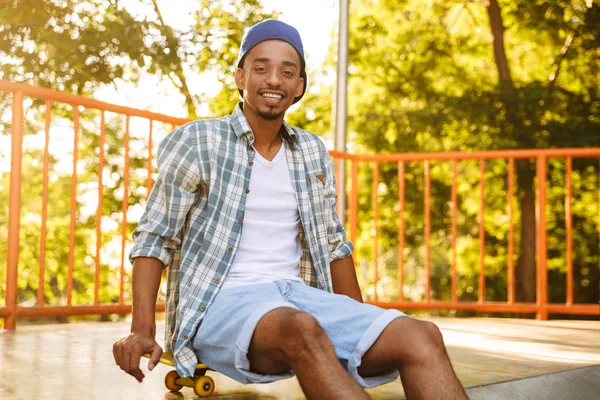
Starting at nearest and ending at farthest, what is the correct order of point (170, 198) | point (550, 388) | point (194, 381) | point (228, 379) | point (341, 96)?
point (170, 198) → point (194, 381) → point (228, 379) → point (550, 388) → point (341, 96)

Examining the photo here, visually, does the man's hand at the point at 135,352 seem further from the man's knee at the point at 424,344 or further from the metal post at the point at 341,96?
the metal post at the point at 341,96

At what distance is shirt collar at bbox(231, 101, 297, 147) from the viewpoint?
7.29 ft

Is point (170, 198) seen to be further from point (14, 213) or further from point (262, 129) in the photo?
point (14, 213)

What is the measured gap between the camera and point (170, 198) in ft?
6.88

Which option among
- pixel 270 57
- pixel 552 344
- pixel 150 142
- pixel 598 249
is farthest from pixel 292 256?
pixel 598 249

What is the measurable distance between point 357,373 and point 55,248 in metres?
11.9

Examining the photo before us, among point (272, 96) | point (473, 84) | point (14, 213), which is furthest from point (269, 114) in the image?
point (473, 84)

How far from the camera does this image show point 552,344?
149 inches

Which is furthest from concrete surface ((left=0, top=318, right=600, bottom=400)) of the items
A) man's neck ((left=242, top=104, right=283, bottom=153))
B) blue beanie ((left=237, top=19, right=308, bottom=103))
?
blue beanie ((left=237, top=19, right=308, bottom=103))

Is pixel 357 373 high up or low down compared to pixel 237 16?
down

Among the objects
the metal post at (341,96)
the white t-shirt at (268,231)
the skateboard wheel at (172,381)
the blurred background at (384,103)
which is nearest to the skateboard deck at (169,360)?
the skateboard wheel at (172,381)

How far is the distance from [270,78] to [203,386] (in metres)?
0.84

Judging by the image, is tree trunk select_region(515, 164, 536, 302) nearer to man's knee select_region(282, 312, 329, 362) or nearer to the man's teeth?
the man's teeth

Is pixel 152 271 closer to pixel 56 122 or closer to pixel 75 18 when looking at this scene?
pixel 75 18
